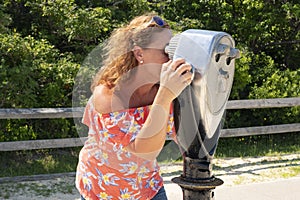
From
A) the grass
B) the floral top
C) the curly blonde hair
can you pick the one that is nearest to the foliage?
the grass

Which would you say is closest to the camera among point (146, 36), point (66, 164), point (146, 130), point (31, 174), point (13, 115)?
point (146, 130)

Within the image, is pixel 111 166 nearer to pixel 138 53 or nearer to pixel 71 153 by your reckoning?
pixel 138 53

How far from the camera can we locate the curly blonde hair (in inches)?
71.1

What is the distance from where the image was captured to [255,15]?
8.90 metres

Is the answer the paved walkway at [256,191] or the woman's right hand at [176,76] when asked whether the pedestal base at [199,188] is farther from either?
the paved walkway at [256,191]

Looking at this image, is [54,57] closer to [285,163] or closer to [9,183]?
[9,183]

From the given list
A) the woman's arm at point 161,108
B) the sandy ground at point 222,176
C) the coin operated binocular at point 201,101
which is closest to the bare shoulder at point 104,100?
the woman's arm at point 161,108

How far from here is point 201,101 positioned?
1.55 m

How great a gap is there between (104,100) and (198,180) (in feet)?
1.58

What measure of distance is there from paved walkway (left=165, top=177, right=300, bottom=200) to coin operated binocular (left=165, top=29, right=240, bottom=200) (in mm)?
3736

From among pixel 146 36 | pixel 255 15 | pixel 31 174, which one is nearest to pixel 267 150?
pixel 255 15

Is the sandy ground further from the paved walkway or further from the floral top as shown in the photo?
the floral top

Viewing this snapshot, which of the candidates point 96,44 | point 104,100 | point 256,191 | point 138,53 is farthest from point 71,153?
point 138,53

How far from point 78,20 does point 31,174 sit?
2133 millimetres
